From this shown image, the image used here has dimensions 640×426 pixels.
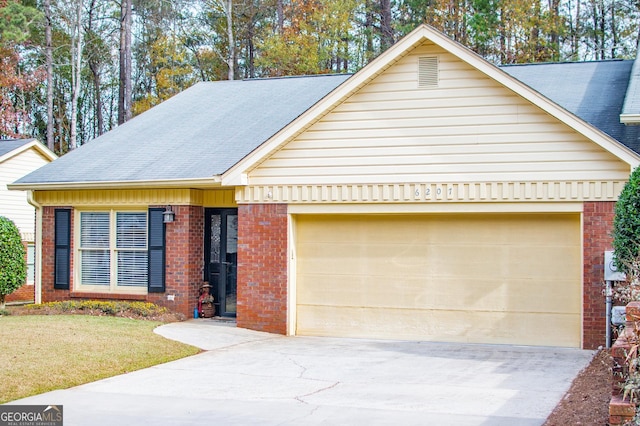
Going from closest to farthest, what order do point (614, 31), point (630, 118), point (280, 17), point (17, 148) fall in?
point (630, 118), point (17, 148), point (614, 31), point (280, 17)

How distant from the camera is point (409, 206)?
44.9 feet

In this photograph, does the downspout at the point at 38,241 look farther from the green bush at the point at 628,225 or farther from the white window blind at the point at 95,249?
the green bush at the point at 628,225

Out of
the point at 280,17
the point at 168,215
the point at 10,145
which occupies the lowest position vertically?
the point at 168,215

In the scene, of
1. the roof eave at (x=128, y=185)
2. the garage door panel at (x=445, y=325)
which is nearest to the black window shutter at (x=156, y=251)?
the roof eave at (x=128, y=185)

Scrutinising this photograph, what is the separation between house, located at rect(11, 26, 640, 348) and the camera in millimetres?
12883

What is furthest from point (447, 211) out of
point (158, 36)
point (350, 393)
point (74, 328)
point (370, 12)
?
point (158, 36)

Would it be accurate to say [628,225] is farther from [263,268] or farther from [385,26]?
[385,26]

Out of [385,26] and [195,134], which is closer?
[195,134]

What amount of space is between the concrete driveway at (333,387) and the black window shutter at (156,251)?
3.00 metres

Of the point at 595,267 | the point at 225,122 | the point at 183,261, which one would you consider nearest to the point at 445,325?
the point at 595,267

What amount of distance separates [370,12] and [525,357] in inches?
1056

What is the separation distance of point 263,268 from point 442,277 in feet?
10.6

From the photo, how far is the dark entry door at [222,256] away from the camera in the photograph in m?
16.6

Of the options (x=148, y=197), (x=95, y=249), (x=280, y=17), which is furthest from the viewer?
(x=280, y=17)
